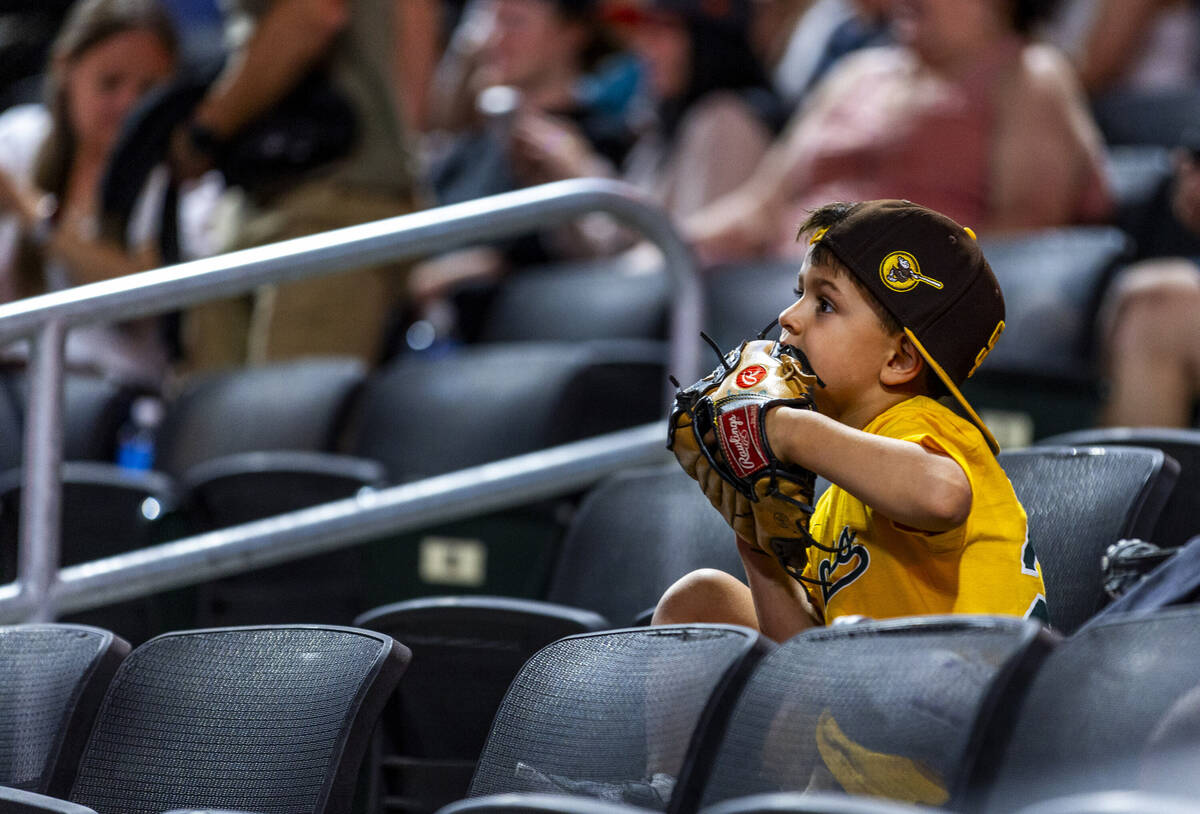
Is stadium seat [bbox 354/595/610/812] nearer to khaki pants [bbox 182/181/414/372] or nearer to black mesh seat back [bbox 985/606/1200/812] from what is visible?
black mesh seat back [bbox 985/606/1200/812]

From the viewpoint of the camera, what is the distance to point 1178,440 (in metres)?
2.22

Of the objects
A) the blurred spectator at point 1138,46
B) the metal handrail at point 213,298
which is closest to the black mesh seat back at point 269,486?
the metal handrail at point 213,298

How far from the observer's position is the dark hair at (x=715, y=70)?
446 centimetres

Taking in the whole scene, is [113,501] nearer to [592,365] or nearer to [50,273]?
[592,365]

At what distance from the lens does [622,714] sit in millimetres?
1593

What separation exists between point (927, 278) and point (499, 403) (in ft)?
5.65

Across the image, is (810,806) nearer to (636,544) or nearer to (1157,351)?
(636,544)

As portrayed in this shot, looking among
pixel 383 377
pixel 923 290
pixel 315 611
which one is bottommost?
pixel 315 611

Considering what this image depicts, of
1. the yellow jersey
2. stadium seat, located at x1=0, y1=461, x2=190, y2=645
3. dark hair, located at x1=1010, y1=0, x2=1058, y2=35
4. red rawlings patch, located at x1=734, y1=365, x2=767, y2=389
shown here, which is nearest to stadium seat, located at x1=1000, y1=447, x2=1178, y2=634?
the yellow jersey

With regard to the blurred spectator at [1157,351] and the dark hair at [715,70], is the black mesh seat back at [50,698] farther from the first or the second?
the dark hair at [715,70]

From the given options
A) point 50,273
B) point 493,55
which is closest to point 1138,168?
point 493,55

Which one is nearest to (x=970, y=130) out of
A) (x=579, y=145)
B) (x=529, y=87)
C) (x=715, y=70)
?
(x=715, y=70)

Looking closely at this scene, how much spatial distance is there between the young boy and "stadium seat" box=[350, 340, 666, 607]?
4.00 feet

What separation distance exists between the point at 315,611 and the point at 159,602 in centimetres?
28
